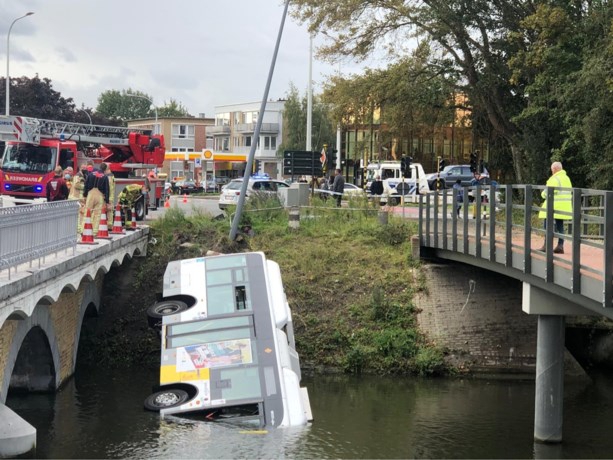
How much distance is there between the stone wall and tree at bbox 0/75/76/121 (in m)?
54.8

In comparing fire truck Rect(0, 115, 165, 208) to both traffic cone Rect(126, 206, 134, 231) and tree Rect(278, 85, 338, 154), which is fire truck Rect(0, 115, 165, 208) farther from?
tree Rect(278, 85, 338, 154)

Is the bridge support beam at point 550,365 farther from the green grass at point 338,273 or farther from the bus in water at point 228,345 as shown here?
the green grass at point 338,273

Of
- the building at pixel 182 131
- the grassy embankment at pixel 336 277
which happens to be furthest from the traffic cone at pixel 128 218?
the building at pixel 182 131

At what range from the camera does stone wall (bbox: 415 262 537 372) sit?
77.9 feet

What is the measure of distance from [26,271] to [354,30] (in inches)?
1016

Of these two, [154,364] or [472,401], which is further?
[154,364]

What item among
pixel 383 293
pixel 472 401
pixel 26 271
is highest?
pixel 26 271

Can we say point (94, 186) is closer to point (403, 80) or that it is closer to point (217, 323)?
point (217, 323)

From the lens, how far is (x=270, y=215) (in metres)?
30.1

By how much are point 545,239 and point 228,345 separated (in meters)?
6.41

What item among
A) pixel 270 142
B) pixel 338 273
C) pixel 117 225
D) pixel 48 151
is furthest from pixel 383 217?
pixel 270 142

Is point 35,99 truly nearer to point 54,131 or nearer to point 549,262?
point 54,131

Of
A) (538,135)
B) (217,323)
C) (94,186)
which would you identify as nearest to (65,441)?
(217,323)

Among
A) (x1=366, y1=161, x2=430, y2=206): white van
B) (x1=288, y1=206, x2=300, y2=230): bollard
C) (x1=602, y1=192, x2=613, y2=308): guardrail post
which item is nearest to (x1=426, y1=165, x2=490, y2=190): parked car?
(x1=366, y1=161, x2=430, y2=206): white van
